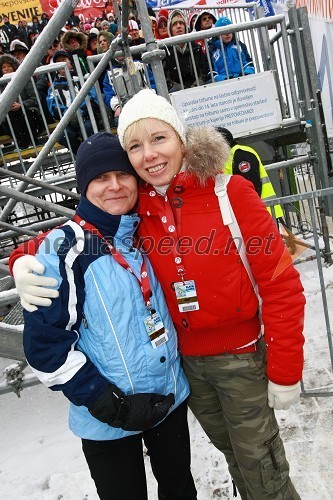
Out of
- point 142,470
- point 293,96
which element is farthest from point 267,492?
point 293,96

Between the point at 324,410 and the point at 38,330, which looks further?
the point at 324,410

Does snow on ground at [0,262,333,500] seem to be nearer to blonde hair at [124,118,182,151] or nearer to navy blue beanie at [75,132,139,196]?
navy blue beanie at [75,132,139,196]

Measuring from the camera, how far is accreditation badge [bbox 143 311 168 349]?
166 centimetres

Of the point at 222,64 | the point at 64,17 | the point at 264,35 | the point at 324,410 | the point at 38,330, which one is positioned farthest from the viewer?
the point at 222,64

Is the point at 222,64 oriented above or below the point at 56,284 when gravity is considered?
above

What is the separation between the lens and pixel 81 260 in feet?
5.16

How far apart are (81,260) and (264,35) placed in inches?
187

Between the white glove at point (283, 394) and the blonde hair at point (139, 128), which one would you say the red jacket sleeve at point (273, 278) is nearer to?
the white glove at point (283, 394)

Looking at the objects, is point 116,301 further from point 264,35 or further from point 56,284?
point 264,35

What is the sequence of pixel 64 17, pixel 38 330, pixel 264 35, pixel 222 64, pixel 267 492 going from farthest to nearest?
1. pixel 222 64
2. pixel 264 35
3. pixel 64 17
4. pixel 267 492
5. pixel 38 330

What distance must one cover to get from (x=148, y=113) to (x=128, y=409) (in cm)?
116

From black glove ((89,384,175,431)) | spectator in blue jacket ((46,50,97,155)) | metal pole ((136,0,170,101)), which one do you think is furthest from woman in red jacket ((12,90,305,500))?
spectator in blue jacket ((46,50,97,155))

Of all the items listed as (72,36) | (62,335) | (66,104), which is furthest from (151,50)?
(72,36)

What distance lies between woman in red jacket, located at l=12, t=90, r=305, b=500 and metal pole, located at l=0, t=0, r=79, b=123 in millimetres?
785
